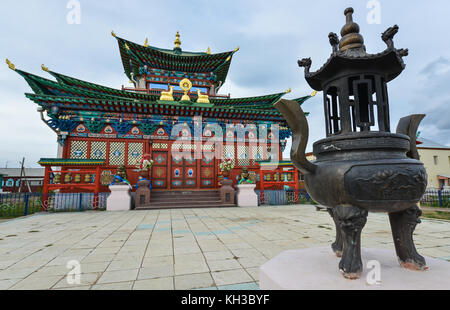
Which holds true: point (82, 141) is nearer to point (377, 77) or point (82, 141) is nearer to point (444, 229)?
point (377, 77)

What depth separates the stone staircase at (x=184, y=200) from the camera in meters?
9.72

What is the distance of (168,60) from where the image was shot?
14.6 meters

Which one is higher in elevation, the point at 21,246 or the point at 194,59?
the point at 194,59

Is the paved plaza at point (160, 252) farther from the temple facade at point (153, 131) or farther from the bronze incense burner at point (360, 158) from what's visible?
the temple facade at point (153, 131)

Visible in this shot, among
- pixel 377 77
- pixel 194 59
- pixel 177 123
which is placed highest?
pixel 194 59

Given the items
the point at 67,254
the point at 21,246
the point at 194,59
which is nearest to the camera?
the point at 67,254

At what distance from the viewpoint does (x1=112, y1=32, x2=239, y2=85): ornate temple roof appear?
1387 centimetres

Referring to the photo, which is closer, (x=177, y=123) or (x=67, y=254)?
(x=67, y=254)

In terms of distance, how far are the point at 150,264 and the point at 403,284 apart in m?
2.65

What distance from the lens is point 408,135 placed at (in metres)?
2.05

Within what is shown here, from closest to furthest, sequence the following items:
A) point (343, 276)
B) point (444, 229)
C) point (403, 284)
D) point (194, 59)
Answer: point (403, 284)
point (343, 276)
point (444, 229)
point (194, 59)

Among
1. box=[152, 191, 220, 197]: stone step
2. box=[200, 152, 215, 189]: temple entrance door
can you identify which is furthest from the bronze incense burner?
box=[200, 152, 215, 189]: temple entrance door

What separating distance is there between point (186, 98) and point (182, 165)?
4.02m
